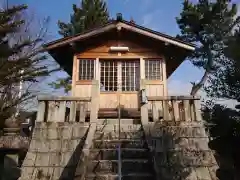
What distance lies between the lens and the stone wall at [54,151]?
685cm

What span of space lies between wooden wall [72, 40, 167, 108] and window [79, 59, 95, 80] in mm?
195

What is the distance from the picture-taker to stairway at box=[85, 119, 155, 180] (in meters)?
5.95

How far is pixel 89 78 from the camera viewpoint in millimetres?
11883

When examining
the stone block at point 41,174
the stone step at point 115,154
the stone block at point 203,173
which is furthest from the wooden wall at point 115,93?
the stone block at point 203,173

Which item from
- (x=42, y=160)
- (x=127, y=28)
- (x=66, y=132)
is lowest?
(x=42, y=160)

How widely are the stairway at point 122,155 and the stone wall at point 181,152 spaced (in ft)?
1.07

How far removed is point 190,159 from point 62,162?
359cm

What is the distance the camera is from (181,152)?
22.9 feet

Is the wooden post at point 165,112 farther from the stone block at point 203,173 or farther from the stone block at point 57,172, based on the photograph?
the stone block at point 57,172

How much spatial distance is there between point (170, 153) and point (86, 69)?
21.4 feet

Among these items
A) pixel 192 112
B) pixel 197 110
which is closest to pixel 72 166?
pixel 192 112

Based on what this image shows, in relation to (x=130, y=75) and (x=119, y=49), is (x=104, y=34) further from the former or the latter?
(x=130, y=75)

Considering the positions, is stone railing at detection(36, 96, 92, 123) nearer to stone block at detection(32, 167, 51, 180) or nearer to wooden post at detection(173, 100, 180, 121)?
stone block at detection(32, 167, 51, 180)

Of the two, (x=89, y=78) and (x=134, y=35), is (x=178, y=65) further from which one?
(x=89, y=78)
